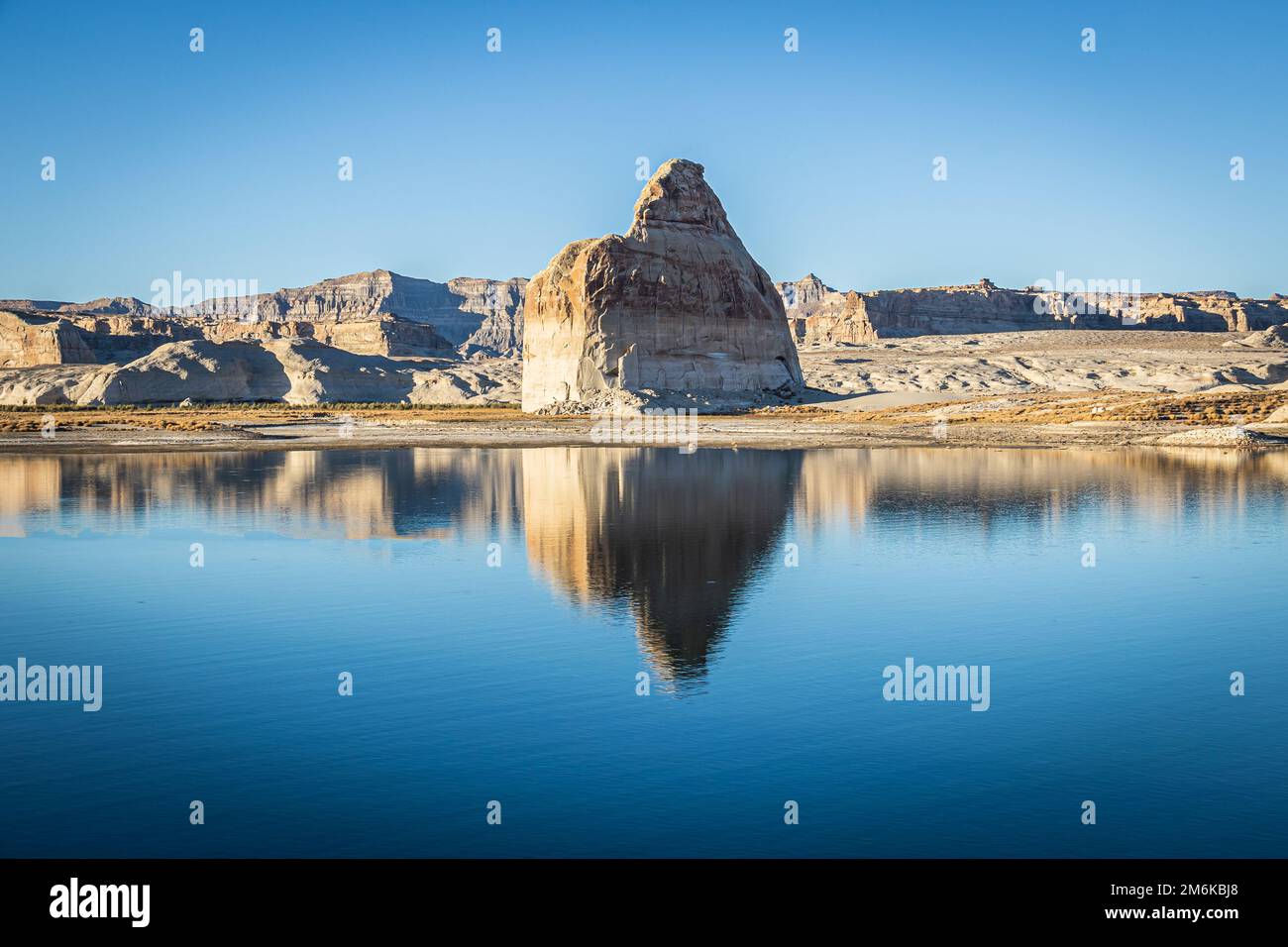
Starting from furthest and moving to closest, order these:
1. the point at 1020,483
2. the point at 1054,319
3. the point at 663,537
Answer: the point at 1054,319 < the point at 1020,483 < the point at 663,537

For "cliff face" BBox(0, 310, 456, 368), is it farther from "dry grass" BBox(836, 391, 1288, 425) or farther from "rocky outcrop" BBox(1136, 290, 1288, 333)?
"rocky outcrop" BBox(1136, 290, 1288, 333)

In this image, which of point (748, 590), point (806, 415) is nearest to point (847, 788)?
point (748, 590)

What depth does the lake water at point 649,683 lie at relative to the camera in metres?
9.02

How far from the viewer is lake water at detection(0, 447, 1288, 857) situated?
9.02 meters

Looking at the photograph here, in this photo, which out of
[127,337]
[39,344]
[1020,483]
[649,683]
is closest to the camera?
[649,683]

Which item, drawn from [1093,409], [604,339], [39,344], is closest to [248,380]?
[39,344]

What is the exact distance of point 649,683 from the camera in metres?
12.7

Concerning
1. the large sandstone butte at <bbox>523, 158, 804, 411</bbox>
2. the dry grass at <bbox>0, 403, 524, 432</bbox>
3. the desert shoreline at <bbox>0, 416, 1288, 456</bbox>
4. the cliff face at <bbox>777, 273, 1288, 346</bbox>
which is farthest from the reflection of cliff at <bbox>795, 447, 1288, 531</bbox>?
the cliff face at <bbox>777, 273, 1288, 346</bbox>

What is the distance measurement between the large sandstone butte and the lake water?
59.7 metres

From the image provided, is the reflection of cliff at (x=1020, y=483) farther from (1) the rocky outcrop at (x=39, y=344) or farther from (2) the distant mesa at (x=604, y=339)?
(1) the rocky outcrop at (x=39, y=344)

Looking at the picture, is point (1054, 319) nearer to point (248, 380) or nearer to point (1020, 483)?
point (248, 380)

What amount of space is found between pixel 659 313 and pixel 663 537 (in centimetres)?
6495

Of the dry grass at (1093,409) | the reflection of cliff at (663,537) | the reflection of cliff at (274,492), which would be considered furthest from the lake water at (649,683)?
the dry grass at (1093,409)
